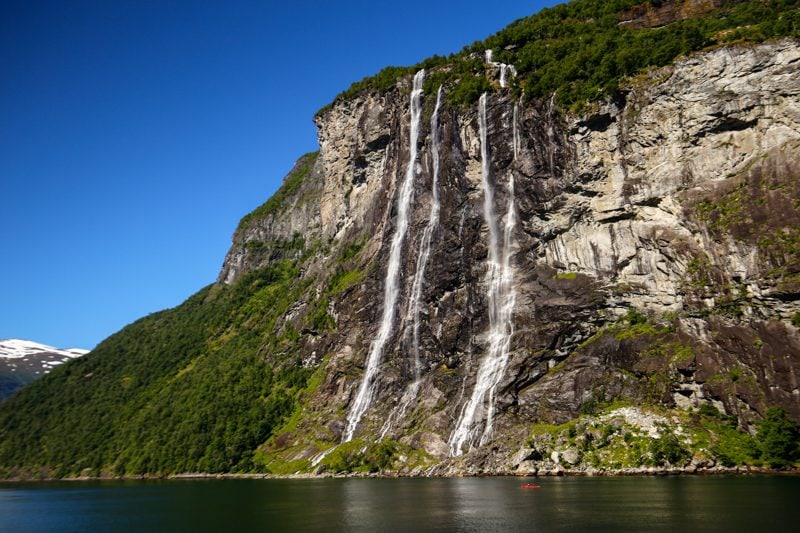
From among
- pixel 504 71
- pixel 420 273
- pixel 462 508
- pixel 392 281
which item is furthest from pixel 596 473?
pixel 504 71

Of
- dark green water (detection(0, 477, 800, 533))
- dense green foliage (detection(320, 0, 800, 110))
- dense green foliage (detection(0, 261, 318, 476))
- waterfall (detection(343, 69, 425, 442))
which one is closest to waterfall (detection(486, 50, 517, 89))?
dense green foliage (detection(320, 0, 800, 110))

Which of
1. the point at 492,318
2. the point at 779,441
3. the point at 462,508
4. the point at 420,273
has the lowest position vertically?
the point at 462,508

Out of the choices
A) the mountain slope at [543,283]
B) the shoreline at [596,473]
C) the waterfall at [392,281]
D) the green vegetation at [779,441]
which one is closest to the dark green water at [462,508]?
the shoreline at [596,473]

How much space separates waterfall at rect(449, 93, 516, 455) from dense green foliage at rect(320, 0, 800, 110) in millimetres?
9720

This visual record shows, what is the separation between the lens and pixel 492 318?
86625 millimetres

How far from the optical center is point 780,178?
69.4 metres

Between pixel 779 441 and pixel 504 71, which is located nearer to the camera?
pixel 779 441

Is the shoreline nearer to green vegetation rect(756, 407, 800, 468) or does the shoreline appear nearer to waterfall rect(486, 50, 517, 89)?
green vegetation rect(756, 407, 800, 468)

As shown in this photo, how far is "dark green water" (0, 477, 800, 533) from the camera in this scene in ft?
115

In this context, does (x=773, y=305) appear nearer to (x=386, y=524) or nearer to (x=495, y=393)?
(x=495, y=393)

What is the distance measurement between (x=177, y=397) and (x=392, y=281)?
64825 millimetres

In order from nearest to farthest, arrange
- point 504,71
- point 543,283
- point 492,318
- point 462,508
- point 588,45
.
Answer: point 462,508
point 543,283
point 492,318
point 588,45
point 504,71

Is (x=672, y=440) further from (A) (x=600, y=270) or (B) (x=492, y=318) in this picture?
(B) (x=492, y=318)

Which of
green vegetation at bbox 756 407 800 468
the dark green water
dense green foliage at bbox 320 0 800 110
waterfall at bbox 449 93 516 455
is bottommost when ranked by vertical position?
the dark green water
